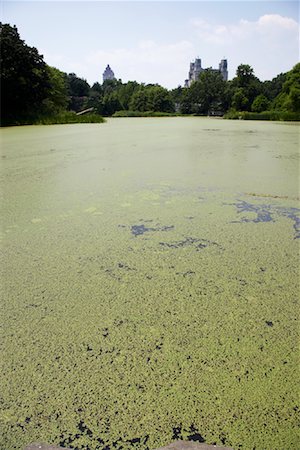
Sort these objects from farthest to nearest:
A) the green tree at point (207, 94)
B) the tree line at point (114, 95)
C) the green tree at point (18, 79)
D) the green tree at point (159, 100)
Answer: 1. the green tree at point (159, 100)
2. the green tree at point (207, 94)
3. the tree line at point (114, 95)
4. the green tree at point (18, 79)

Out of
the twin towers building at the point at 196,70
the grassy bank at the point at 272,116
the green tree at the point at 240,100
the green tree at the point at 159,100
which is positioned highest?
the twin towers building at the point at 196,70

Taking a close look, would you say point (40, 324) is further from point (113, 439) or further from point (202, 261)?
point (202, 261)

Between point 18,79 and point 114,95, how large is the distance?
93.0ft

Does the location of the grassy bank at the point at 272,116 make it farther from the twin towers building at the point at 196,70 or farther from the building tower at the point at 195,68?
the building tower at the point at 195,68

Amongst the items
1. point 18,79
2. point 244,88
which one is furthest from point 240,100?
point 18,79

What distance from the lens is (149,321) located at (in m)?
0.72

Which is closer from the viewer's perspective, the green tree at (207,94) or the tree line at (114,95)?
the tree line at (114,95)

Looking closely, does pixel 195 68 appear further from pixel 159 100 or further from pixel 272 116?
pixel 272 116

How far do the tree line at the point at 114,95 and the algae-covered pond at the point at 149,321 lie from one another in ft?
23.9

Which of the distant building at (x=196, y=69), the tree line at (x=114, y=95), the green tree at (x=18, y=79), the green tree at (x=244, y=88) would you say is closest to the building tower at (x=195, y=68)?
the distant building at (x=196, y=69)

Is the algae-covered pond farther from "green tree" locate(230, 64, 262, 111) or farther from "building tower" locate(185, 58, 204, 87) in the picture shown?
"building tower" locate(185, 58, 204, 87)

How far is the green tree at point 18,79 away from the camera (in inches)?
339

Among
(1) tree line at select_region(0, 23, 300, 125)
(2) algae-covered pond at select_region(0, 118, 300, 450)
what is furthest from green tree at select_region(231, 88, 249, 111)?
(2) algae-covered pond at select_region(0, 118, 300, 450)

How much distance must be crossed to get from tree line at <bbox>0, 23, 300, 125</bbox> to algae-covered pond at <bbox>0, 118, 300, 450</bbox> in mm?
7272
